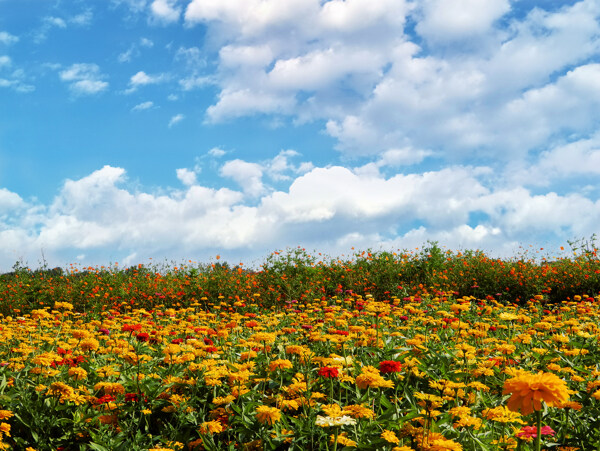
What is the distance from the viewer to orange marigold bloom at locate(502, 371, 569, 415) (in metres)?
1.99

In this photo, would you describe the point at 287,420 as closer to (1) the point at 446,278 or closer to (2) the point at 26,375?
(2) the point at 26,375

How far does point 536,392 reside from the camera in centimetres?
201

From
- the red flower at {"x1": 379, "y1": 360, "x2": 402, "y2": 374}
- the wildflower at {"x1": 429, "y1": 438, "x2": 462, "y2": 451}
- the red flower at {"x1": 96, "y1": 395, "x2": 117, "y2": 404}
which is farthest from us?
the red flower at {"x1": 96, "y1": 395, "x2": 117, "y2": 404}

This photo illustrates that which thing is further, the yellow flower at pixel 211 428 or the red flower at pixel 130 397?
the red flower at pixel 130 397

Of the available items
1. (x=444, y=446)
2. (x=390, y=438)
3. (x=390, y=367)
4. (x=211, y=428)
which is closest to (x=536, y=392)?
(x=444, y=446)

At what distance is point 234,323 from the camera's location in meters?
5.05

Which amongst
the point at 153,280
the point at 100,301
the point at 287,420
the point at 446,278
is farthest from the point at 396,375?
the point at 153,280

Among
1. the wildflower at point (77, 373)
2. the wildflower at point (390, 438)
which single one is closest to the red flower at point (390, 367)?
the wildflower at point (390, 438)

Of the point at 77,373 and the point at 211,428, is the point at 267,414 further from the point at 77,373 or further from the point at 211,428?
the point at 77,373

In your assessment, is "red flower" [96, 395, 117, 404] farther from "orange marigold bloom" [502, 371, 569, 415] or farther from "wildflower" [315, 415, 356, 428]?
"orange marigold bloom" [502, 371, 569, 415]

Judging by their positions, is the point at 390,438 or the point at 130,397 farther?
the point at 130,397

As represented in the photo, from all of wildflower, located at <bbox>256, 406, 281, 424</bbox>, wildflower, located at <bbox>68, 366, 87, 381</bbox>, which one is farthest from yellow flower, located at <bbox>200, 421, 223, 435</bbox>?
wildflower, located at <bbox>68, 366, 87, 381</bbox>

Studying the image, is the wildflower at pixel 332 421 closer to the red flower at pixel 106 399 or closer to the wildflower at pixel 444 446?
the wildflower at pixel 444 446

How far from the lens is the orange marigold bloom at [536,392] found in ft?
6.52
